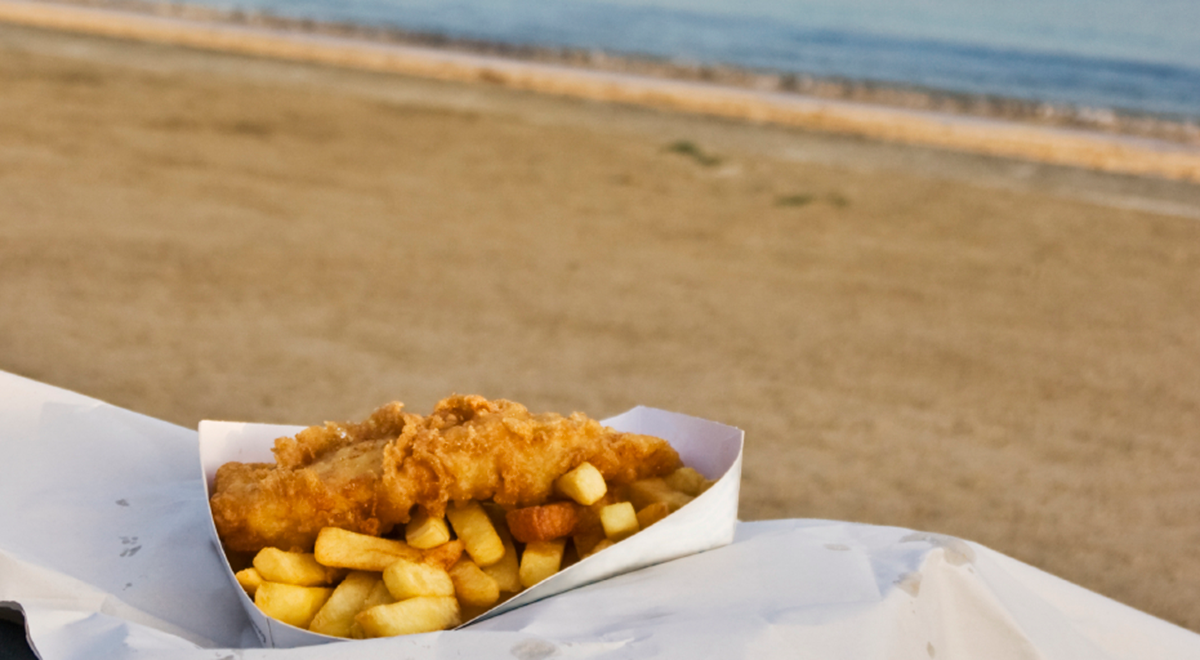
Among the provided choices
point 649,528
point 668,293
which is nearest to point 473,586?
point 649,528

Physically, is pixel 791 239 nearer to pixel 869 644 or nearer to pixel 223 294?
pixel 223 294

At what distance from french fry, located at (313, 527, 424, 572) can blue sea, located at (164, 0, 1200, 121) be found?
13322 millimetres

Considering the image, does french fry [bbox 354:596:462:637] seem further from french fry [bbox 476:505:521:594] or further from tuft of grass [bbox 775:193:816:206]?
tuft of grass [bbox 775:193:816:206]

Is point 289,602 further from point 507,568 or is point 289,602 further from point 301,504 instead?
point 507,568

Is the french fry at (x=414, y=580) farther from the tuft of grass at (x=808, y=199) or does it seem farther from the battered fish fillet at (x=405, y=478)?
the tuft of grass at (x=808, y=199)

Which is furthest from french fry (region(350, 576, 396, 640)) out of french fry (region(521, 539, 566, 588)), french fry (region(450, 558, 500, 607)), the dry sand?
the dry sand

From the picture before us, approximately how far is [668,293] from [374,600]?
11.7 feet

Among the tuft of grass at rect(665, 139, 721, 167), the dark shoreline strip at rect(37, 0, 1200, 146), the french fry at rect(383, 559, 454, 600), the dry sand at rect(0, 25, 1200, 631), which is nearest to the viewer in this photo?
the french fry at rect(383, 559, 454, 600)

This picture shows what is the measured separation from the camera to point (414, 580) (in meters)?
1.61

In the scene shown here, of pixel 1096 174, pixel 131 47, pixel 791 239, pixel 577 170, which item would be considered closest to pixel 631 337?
pixel 791 239

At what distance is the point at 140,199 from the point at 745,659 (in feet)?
17.5

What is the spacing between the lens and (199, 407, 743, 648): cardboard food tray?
164 centimetres

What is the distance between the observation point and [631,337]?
15.0ft

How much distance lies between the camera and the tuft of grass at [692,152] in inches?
292
